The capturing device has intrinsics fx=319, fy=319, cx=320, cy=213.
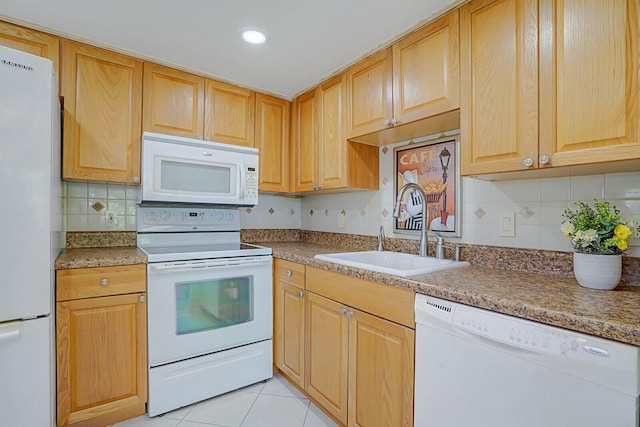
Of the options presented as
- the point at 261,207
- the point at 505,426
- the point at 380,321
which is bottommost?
the point at 505,426

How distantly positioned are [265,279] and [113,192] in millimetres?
1220

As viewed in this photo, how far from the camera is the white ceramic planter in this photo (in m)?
1.06

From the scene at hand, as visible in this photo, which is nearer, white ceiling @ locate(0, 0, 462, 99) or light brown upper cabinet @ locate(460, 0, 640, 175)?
light brown upper cabinet @ locate(460, 0, 640, 175)

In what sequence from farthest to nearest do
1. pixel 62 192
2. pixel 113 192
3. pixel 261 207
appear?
1. pixel 261 207
2. pixel 113 192
3. pixel 62 192

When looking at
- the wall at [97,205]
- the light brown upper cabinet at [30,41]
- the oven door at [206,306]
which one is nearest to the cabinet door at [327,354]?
the oven door at [206,306]

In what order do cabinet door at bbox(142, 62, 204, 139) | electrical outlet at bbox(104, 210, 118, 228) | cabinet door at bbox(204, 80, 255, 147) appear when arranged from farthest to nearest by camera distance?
cabinet door at bbox(204, 80, 255, 147)
electrical outlet at bbox(104, 210, 118, 228)
cabinet door at bbox(142, 62, 204, 139)

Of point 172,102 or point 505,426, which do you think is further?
point 172,102

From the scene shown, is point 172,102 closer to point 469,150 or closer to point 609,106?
point 469,150

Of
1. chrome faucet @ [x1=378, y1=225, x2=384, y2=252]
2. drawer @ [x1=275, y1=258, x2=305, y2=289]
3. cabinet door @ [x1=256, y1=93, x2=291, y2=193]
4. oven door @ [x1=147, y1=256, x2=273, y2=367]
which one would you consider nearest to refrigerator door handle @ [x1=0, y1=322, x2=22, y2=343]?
oven door @ [x1=147, y1=256, x2=273, y2=367]

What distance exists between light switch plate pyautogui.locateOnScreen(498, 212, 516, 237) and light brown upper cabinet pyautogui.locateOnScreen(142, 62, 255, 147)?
1.78 m

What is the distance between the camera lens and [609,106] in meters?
1.02

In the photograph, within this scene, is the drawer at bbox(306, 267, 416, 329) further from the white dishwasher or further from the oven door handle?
the oven door handle

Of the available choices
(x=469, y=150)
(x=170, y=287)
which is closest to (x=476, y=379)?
(x=469, y=150)

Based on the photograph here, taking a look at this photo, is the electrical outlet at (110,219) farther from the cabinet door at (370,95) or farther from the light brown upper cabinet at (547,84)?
the light brown upper cabinet at (547,84)
